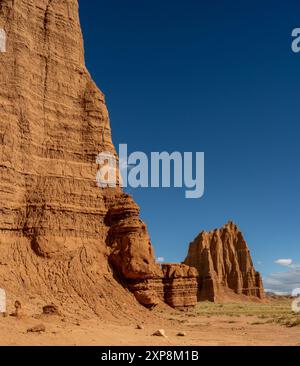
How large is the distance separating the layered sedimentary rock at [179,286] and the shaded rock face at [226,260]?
45962 mm

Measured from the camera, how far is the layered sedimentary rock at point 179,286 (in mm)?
39906

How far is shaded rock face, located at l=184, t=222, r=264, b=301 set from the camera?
90.6 metres

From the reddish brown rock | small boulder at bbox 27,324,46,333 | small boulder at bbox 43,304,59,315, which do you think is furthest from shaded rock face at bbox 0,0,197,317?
small boulder at bbox 27,324,46,333

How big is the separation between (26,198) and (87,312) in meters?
9.13

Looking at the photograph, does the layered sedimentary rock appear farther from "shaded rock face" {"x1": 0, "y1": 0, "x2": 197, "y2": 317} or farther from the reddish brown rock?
the reddish brown rock

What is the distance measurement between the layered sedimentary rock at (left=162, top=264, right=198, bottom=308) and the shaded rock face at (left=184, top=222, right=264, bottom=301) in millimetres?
45962

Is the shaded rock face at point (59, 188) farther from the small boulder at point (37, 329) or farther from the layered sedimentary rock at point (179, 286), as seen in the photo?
the small boulder at point (37, 329)

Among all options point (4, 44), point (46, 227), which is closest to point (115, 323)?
point (46, 227)

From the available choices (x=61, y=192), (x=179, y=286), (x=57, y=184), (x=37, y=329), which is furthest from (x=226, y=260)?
(x=37, y=329)

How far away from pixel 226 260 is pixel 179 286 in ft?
203

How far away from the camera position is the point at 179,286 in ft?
133

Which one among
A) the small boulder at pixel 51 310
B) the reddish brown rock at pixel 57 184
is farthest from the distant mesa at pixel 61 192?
the small boulder at pixel 51 310

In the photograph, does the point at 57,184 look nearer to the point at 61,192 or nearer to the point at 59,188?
the point at 59,188
